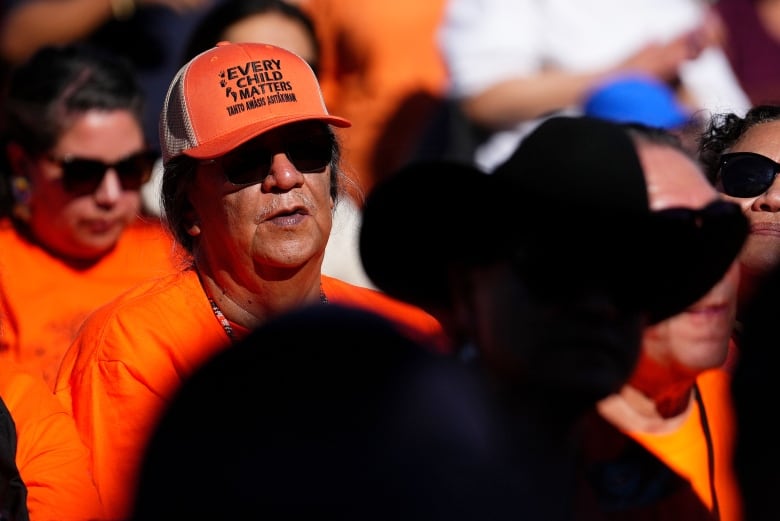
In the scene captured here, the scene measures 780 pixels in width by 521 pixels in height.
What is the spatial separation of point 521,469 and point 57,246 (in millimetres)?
2803

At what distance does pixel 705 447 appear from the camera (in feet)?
8.76

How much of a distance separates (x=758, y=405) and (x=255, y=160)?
1.70 m

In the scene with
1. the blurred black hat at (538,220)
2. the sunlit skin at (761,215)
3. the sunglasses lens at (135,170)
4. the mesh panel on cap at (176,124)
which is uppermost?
the blurred black hat at (538,220)

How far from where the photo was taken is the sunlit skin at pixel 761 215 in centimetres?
302

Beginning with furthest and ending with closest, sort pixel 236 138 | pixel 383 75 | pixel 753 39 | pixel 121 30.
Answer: pixel 753 39
pixel 121 30
pixel 383 75
pixel 236 138

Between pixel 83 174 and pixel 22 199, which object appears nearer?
pixel 83 174

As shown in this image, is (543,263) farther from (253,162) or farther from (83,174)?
(83,174)

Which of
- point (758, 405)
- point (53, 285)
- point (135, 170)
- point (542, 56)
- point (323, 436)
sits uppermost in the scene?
point (323, 436)

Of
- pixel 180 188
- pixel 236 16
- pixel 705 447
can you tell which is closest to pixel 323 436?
pixel 705 447

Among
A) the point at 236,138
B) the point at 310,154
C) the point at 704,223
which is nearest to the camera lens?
the point at 704,223

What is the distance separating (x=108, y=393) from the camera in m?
2.94

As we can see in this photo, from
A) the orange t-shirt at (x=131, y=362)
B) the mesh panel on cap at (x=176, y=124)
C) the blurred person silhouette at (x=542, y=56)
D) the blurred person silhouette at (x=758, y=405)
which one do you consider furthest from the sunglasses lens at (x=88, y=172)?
the blurred person silhouette at (x=758, y=405)

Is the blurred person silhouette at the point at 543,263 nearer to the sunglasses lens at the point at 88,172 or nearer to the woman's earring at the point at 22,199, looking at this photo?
the sunglasses lens at the point at 88,172

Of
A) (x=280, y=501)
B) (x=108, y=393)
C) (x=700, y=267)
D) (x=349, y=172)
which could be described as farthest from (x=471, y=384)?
(x=349, y=172)
